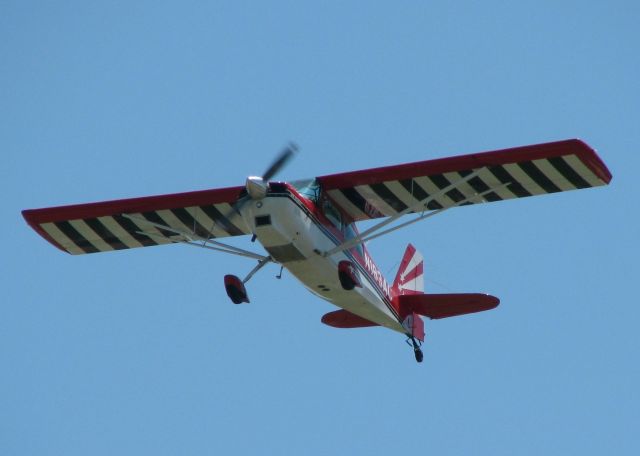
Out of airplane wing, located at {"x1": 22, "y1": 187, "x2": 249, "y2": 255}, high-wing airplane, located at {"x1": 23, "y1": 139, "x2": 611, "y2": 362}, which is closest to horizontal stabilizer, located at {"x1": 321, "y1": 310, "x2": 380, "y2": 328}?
high-wing airplane, located at {"x1": 23, "y1": 139, "x2": 611, "y2": 362}

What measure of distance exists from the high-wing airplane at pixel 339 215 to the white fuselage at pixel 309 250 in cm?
1

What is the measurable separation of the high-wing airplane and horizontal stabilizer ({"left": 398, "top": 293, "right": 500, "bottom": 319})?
0.8 inches

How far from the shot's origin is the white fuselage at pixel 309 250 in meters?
17.9

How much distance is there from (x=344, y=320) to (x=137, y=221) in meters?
3.70

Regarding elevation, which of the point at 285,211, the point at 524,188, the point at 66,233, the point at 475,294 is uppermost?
the point at 524,188

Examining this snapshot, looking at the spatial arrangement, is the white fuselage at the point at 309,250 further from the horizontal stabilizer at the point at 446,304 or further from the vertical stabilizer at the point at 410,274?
the vertical stabilizer at the point at 410,274

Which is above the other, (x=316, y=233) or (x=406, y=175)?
(x=406, y=175)

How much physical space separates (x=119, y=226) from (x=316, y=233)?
4.17 metres

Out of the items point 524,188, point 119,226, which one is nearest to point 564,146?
point 524,188

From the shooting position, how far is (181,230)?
20891 mm

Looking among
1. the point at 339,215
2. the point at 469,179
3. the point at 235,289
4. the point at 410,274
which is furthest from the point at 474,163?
the point at 410,274

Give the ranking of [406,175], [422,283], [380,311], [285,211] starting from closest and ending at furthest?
[285,211]
[406,175]
[380,311]
[422,283]

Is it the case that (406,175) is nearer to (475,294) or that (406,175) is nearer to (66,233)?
(475,294)

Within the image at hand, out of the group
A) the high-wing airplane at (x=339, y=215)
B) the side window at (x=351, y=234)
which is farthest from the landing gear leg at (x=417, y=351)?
the side window at (x=351, y=234)
